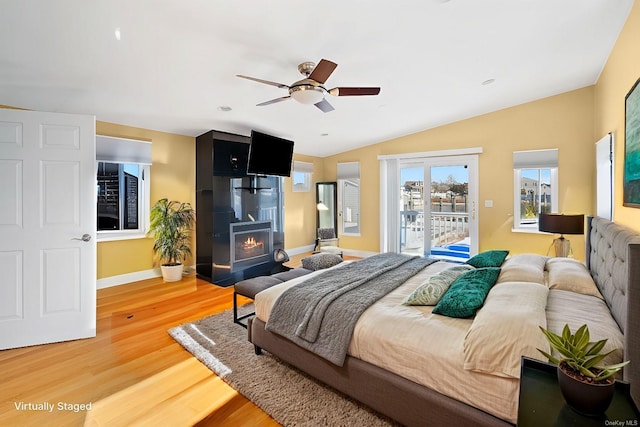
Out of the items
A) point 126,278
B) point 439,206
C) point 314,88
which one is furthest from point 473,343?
point 126,278

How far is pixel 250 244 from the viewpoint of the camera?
17.0 ft

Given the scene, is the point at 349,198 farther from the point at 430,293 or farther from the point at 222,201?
the point at 430,293

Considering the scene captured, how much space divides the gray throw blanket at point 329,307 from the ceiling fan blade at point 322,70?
67.8 inches

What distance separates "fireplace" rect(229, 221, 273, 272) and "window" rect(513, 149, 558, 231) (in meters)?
4.25

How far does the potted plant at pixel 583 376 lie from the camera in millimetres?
959

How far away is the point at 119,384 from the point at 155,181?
325cm

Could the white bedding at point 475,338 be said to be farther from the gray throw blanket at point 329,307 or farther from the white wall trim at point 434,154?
the white wall trim at point 434,154

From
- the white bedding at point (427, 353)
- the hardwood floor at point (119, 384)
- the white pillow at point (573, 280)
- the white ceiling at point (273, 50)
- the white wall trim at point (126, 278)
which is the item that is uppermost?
the white ceiling at point (273, 50)

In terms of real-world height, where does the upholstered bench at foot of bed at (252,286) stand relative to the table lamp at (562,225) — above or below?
below

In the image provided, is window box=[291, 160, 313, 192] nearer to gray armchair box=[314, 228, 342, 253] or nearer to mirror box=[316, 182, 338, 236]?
mirror box=[316, 182, 338, 236]

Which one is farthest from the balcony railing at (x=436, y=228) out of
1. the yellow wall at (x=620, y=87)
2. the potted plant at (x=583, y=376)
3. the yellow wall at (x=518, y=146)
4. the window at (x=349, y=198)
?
the potted plant at (x=583, y=376)

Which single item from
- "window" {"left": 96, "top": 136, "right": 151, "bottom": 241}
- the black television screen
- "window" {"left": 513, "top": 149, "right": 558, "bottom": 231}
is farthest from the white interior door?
"window" {"left": 513, "top": 149, "right": 558, "bottom": 231}

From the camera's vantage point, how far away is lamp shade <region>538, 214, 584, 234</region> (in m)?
3.39

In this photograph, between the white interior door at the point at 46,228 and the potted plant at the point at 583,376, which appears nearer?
the potted plant at the point at 583,376
